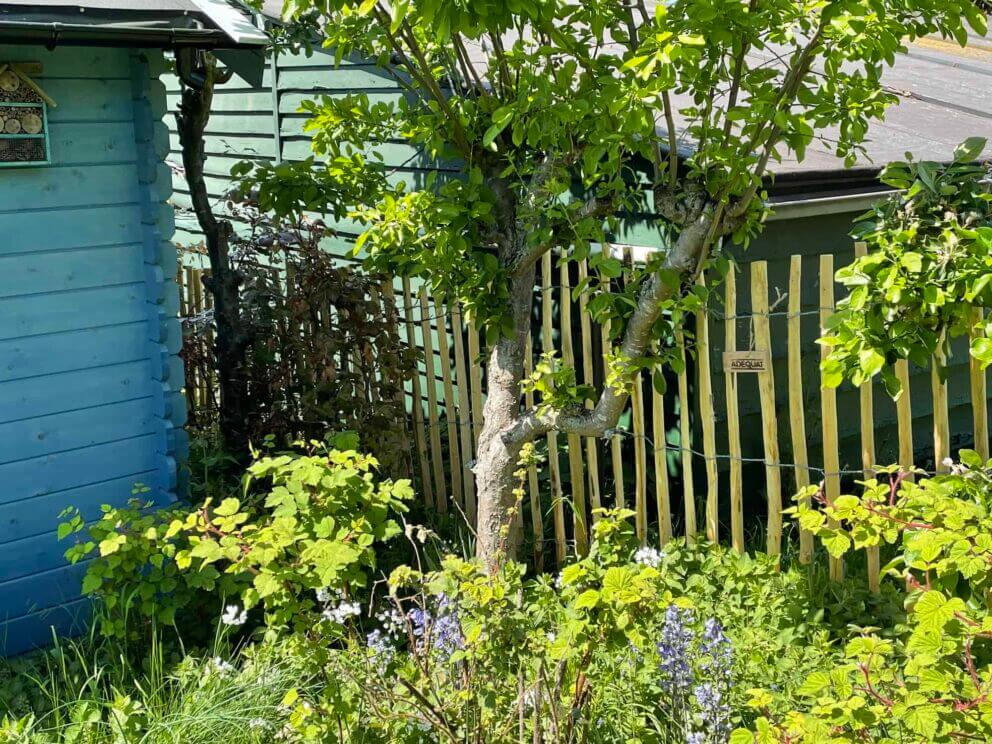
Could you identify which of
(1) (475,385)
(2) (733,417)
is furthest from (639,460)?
(1) (475,385)

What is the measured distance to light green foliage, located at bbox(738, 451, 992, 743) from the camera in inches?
112

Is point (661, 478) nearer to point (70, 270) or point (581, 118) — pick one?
point (581, 118)

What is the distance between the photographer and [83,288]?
4.89m

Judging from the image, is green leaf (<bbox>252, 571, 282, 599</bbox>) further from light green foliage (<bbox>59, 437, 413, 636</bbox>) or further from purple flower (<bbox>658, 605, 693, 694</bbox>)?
purple flower (<bbox>658, 605, 693, 694</bbox>)

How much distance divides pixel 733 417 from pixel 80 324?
302 centimetres

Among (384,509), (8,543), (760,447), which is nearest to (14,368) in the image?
(8,543)

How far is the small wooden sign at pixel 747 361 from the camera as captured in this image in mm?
4500

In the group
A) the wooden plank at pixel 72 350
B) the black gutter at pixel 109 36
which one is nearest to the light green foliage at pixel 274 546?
the wooden plank at pixel 72 350

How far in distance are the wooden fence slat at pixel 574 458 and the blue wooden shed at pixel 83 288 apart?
6.05 feet

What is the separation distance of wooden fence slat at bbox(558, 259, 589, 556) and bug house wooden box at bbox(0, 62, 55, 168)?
2409mm

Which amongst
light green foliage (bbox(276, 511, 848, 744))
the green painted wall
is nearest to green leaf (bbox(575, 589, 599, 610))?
light green foliage (bbox(276, 511, 848, 744))

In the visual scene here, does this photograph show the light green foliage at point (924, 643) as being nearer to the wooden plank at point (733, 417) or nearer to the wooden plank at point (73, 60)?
the wooden plank at point (733, 417)

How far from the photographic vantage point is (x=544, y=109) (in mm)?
3795

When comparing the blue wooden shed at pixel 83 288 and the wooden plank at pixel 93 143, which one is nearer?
the blue wooden shed at pixel 83 288
